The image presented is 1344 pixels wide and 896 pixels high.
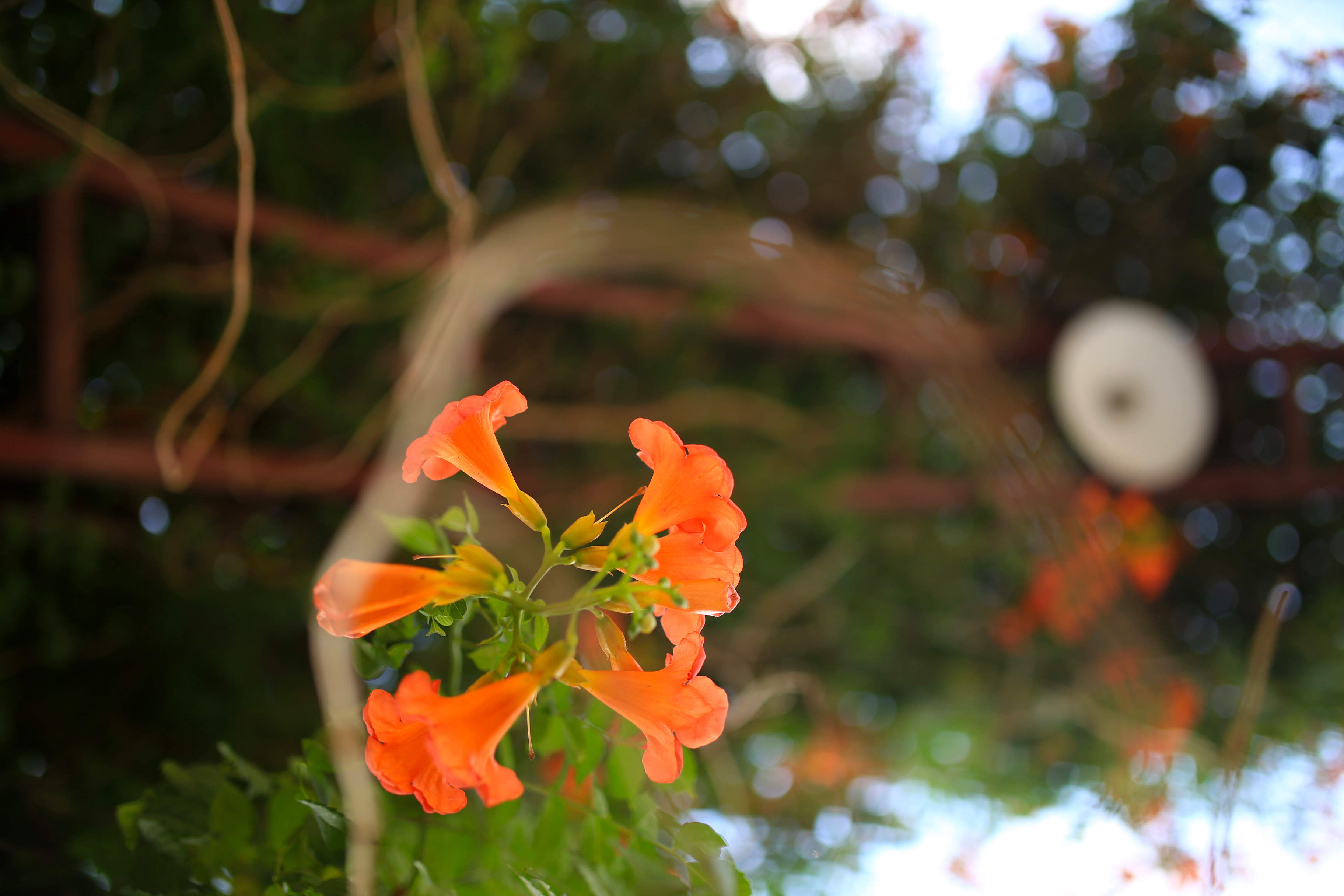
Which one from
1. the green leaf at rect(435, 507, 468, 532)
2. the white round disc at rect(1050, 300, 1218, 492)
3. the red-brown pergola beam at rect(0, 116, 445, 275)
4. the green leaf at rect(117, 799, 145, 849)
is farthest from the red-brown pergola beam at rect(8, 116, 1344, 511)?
the green leaf at rect(435, 507, 468, 532)

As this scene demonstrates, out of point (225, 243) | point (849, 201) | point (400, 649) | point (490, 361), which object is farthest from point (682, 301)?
point (400, 649)

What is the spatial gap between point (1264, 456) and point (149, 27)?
62.0 inches

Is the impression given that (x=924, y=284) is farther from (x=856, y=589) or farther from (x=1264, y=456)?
(x=1264, y=456)

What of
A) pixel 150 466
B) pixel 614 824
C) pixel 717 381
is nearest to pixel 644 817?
pixel 614 824

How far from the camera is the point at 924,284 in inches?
50.2

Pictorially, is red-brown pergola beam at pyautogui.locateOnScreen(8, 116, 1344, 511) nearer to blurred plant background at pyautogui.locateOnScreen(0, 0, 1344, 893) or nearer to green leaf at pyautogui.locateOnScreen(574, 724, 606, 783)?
blurred plant background at pyautogui.locateOnScreen(0, 0, 1344, 893)

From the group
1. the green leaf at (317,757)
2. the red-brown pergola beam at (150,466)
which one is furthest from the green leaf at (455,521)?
the red-brown pergola beam at (150,466)

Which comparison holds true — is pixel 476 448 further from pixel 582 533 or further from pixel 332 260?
pixel 332 260

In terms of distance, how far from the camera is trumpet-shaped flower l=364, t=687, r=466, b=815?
0.22m

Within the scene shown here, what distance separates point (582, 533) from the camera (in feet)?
0.81

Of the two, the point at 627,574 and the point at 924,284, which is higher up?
the point at 627,574

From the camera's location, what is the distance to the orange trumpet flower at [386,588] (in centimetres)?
22

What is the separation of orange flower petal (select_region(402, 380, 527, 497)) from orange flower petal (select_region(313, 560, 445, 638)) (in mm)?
29

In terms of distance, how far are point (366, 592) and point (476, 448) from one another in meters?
0.06
